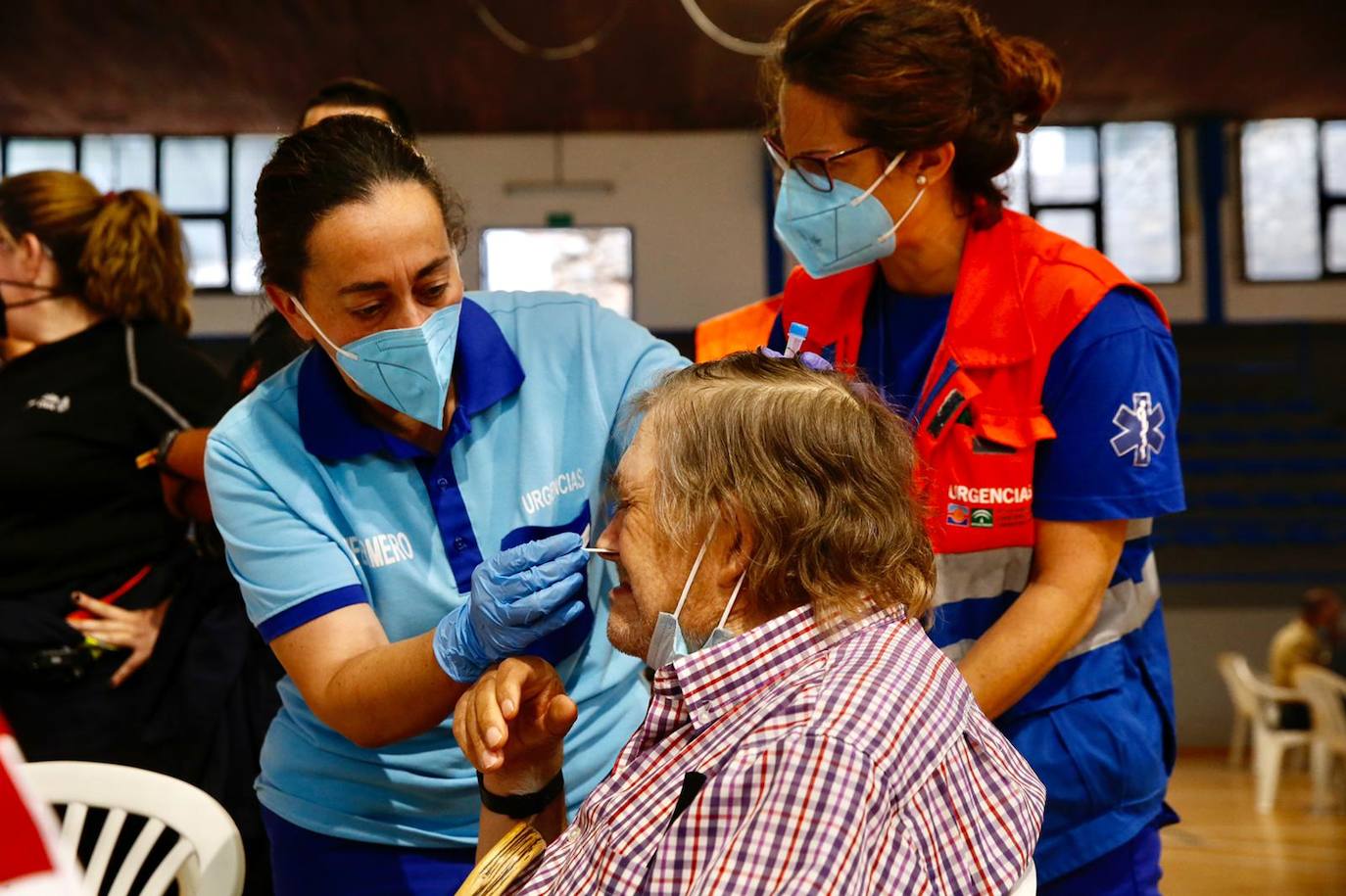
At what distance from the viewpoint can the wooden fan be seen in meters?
1.28

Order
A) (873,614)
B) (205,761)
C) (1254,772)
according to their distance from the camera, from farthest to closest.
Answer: (1254,772), (205,761), (873,614)

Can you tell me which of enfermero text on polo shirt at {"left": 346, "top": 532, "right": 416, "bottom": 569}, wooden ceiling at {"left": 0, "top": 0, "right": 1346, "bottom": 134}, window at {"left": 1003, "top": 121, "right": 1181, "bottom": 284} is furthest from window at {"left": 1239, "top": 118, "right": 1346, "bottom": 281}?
enfermero text on polo shirt at {"left": 346, "top": 532, "right": 416, "bottom": 569}

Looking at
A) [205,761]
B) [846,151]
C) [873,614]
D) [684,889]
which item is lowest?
[205,761]

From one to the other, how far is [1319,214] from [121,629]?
1171 cm

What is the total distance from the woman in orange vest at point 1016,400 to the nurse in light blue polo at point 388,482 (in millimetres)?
376

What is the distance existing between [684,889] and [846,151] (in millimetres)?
1045

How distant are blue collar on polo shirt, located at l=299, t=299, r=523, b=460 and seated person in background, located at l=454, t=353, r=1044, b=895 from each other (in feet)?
0.97

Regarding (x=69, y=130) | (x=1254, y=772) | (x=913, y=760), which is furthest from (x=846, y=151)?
(x=69, y=130)

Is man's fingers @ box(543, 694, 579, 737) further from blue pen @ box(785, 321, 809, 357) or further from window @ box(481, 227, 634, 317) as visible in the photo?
window @ box(481, 227, 634, 317)

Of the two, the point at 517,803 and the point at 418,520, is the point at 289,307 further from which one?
the point at 517,803

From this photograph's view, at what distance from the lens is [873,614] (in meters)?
1.26

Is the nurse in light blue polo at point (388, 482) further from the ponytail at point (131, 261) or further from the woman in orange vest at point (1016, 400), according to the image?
the ponytail at point (131, 261)

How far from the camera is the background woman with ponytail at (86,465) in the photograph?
100 inches

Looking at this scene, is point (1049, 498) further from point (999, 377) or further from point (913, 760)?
point (913, 760)
